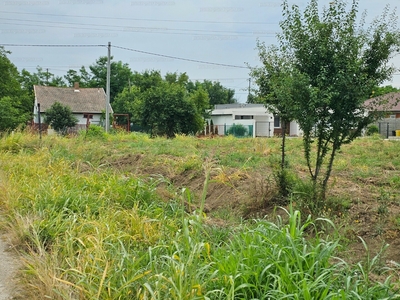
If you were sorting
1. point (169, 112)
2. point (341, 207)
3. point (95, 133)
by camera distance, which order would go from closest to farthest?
point (341, 207) < point (95, 133) < point (169, 112)

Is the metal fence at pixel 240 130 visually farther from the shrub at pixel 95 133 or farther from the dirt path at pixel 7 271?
the dirt path at pixel 7 271

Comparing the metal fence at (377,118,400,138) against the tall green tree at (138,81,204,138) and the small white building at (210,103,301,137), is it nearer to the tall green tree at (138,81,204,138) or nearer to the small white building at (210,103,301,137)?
the small white building at (210,103,301,137)

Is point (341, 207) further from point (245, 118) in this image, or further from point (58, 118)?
point (245, 118)

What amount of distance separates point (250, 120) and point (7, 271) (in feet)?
119

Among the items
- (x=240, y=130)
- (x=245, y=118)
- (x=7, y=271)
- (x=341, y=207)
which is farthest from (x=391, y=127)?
(x=7, y=271)

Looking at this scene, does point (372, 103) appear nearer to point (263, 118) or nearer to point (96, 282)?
point (96, 282)

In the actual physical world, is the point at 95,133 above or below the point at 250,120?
below

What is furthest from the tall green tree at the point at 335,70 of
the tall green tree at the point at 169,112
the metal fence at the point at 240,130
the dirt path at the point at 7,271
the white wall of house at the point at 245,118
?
the white wall of house at the point at 245,118

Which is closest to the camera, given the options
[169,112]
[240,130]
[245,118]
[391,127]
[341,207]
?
[341,207]

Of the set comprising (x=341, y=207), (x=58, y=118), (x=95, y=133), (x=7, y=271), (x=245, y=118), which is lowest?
(x=7, y=271)

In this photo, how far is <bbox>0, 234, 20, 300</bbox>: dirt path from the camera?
10.9 feet

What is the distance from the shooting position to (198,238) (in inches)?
133

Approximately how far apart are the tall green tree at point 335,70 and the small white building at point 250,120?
3086 cm

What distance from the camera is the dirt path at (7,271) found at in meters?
3.33
